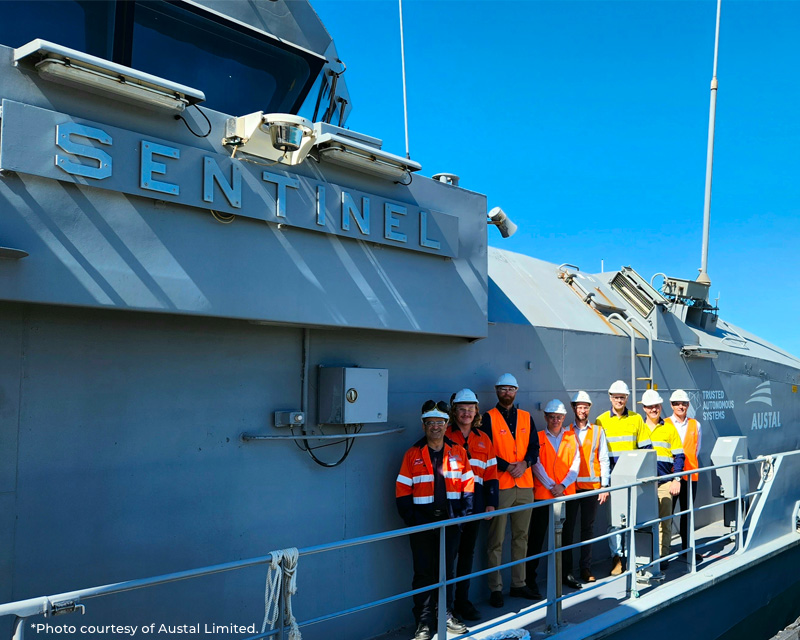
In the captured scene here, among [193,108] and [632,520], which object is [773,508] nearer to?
[632,520]

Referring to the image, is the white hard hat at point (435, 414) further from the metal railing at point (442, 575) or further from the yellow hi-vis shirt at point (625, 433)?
the yellow hi-vis shirt at point (625, 433)

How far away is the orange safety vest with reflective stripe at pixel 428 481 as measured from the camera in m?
4.55

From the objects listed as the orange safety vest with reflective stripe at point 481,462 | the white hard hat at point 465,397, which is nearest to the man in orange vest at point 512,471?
the orange safety vest with reflective stripe at point 481,462

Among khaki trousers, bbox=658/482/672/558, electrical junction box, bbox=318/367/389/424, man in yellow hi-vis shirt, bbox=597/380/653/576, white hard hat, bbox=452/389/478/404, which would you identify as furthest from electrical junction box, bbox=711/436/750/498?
electrical junction box, bbox=318/367/389/424

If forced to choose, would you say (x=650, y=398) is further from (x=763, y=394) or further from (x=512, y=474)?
(x=763, y=394)

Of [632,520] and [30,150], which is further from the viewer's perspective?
[632,520]

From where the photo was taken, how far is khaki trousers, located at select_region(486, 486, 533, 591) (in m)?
5.23

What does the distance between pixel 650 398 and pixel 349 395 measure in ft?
11.9

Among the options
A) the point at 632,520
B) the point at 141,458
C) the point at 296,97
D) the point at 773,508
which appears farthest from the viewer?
the point at 773,508

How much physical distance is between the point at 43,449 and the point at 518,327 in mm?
3933

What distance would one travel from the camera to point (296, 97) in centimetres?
464

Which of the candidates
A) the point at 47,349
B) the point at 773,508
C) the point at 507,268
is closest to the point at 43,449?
the point at 47,349

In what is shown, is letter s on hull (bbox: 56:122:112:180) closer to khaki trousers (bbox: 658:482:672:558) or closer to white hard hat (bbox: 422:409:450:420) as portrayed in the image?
white hard hat (bbox: 422:409:450:420)

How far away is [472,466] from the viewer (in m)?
4.96
